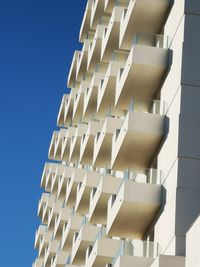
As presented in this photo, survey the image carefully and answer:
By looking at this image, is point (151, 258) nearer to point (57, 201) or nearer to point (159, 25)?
point (159, 25)

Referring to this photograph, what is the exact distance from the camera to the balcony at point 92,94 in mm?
49947

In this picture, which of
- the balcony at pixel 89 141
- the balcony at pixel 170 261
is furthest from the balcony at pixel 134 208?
the balcony at pixel 89 141

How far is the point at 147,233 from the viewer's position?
3406cm

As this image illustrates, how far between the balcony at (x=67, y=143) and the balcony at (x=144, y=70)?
23490 mm

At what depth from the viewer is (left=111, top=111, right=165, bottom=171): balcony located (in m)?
33.0

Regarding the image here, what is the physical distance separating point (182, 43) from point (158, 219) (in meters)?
6.63

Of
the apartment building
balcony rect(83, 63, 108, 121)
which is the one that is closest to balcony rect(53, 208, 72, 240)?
the apartment building

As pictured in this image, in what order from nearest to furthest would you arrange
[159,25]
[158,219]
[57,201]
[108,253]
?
[158,219], [159,25], [108,253], [57,201]

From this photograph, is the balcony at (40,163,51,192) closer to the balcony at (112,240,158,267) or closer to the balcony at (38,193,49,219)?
the balcony at (38,193,49,219)

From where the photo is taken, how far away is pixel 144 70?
114 ft

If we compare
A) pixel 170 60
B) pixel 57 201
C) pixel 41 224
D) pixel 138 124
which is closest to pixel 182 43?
pixel 170 60

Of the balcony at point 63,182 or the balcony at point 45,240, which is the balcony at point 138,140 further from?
the balcony at point 45,240

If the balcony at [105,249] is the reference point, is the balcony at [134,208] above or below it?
below

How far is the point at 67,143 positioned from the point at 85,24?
28.4ft
